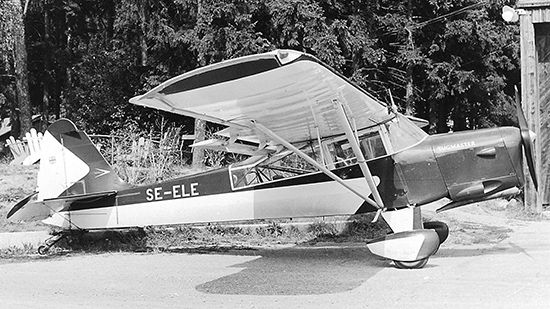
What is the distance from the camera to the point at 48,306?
6617mm

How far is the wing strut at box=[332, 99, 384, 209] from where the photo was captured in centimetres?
784

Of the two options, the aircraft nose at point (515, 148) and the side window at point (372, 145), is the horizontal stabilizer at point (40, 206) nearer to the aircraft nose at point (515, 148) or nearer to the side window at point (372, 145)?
the side window at point (372, 145)

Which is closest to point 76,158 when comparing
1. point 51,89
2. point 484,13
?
point 484,13

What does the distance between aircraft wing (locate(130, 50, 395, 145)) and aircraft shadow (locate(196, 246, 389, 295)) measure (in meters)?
1.74

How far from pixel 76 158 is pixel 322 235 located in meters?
4.30

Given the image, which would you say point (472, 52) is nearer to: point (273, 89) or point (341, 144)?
point (341, 144)

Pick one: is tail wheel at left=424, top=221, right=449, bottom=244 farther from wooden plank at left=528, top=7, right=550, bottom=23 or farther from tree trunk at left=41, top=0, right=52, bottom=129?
tree trunk at left=41, top=0, right=52, bottom=129

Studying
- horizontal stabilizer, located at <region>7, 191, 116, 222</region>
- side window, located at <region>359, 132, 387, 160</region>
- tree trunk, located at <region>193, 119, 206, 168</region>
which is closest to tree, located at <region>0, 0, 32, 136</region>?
tree trunk, located at <region>193, 119, 206, 168</region>

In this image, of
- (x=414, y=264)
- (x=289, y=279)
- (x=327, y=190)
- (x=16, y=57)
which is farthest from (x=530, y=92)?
(x=16, y=57)

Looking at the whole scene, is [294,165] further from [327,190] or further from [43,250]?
[43,250]

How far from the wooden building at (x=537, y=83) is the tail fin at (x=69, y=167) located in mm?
8040

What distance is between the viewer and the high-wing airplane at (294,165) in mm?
7148

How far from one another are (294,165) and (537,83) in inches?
243

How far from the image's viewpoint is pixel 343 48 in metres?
22.3
